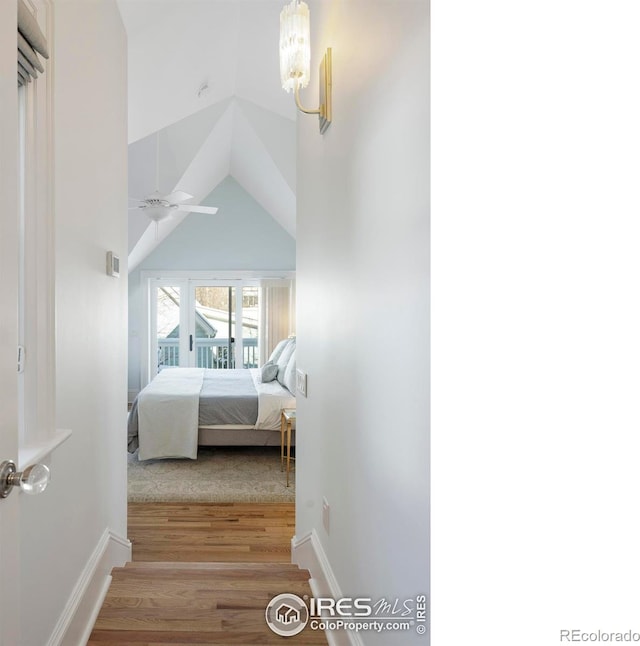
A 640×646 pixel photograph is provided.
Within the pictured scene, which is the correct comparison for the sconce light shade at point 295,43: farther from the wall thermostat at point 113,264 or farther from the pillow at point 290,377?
the pillow at point 290,377

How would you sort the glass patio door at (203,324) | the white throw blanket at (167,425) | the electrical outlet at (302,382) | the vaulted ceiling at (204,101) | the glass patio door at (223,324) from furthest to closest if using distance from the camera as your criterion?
the glass patio door at (223,324) < the glass patio door at (203,324) < the white throw blanket at (167,425) < the vaulted ceiling at (204,101) < the electrical outlet at (302,382)

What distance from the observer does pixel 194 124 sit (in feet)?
17.2

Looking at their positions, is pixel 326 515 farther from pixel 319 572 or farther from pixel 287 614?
pixel 287 614

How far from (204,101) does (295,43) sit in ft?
10.7

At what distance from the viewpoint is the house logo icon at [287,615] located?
1.83 meters

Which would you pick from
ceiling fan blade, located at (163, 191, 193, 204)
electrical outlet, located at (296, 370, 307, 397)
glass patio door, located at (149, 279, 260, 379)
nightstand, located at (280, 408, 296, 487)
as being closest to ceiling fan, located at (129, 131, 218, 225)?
ceiling fan blade, located at (163, 191, 193, 204)

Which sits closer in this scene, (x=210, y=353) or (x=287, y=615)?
(x=287, y=615)

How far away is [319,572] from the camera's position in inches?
80.5

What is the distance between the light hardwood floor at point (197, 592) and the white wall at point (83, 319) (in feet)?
0.80

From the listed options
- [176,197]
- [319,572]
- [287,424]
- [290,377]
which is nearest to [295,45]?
[319,572]

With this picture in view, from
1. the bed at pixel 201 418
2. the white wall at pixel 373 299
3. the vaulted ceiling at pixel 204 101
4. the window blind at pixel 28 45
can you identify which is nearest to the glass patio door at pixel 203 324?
the vaulted ceiling at pixel 204 101

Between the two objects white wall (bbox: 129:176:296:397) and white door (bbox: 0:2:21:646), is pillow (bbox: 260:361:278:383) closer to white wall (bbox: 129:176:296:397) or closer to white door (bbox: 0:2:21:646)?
white wall (bbox: 129:176:296:397)
